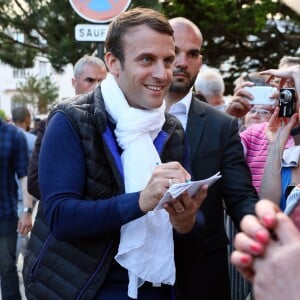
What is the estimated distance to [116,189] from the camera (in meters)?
2.19

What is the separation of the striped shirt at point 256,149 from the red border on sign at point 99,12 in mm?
1743

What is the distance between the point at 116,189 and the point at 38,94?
1950 inches

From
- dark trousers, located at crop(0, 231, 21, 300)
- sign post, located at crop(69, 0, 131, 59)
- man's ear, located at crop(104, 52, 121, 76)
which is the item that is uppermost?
sign post, located at crop(69, 0, 131, 59)

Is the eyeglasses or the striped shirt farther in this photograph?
the eyeglasses

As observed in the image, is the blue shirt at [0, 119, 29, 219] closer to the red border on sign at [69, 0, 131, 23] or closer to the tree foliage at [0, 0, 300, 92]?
the red border on sign at [69, 0, 131, 23]

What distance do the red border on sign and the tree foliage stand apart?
15.5 ft

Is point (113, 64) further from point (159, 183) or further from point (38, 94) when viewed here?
point (38, 94)

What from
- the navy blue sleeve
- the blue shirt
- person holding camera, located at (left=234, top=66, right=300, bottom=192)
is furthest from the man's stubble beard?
the blue shirt

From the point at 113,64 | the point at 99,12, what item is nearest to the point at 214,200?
the point at 113,64

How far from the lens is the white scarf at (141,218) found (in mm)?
2131

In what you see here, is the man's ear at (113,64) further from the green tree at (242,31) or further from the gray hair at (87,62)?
the green tree at (242,31)

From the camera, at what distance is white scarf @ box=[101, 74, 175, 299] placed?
2131 mm

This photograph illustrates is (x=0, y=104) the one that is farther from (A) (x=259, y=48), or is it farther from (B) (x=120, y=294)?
(B) (x=120, y=294)

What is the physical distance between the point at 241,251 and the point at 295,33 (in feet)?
44.6
